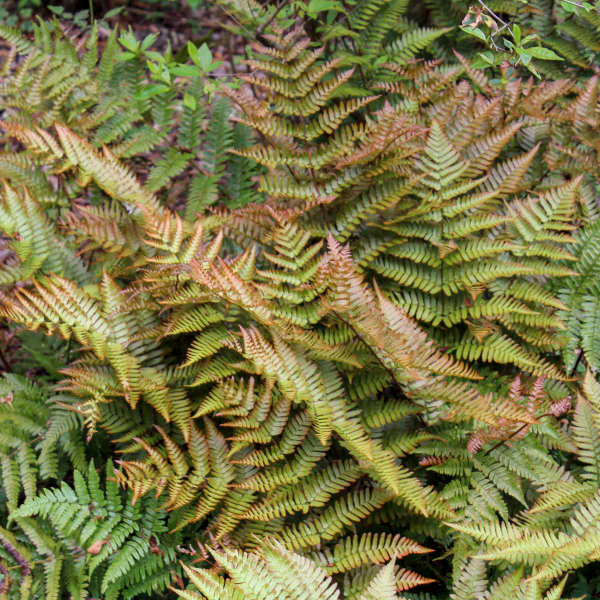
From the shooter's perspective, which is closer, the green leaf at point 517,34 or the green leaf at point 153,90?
the green leaf at point 517,34

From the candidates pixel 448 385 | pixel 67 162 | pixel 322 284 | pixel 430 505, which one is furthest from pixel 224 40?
pixel 430 505

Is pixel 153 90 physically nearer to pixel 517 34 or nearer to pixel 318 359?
pixel 318 359

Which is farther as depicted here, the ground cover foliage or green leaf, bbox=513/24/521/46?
green leaf, bbox=513/24/521/46

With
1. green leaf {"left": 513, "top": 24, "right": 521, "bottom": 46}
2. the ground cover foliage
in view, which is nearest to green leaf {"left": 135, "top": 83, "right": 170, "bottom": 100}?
the ground cover foliage

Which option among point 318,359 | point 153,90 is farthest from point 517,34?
point 153,90

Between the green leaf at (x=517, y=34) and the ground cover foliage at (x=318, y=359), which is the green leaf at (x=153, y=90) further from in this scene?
the green leaf at (x=517, y=34)

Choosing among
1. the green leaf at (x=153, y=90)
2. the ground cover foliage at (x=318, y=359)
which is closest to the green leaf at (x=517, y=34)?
the ground cover foliage at (x=318, y=359)

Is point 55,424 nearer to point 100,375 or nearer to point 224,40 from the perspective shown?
point 100,375

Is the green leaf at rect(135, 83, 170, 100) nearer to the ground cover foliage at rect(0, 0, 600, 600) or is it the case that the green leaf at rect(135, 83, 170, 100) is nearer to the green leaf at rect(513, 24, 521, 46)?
the ground cover foliage at rect(0, 0, 600, 600)
